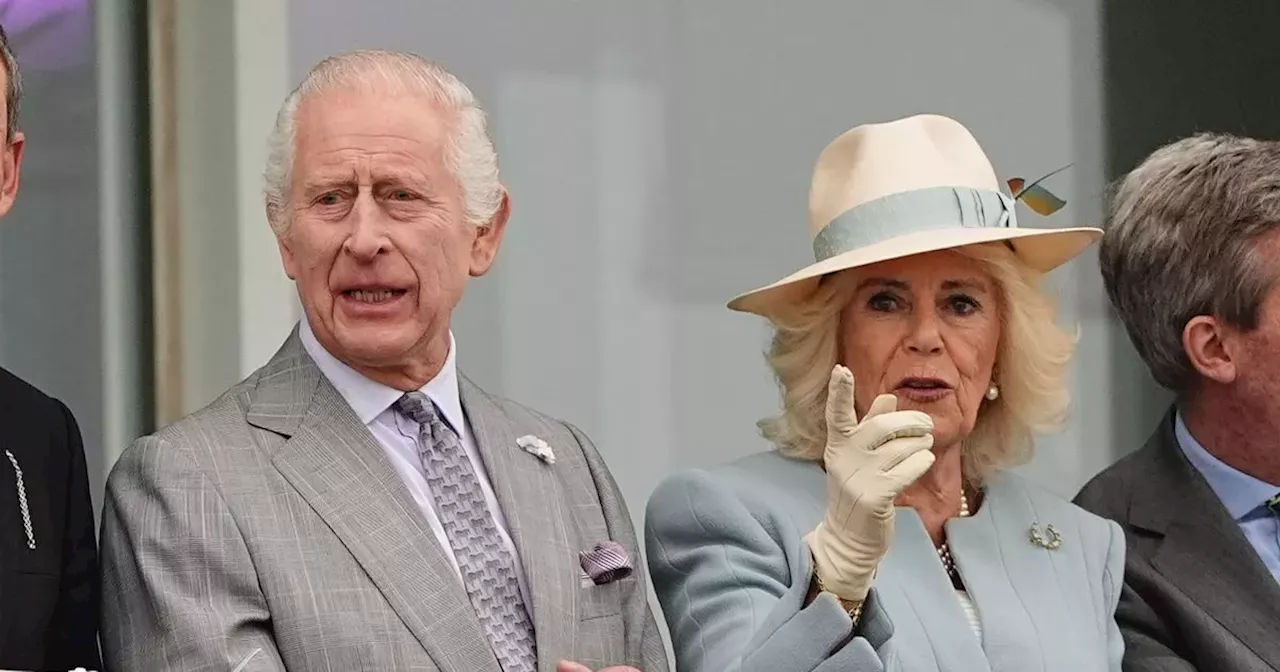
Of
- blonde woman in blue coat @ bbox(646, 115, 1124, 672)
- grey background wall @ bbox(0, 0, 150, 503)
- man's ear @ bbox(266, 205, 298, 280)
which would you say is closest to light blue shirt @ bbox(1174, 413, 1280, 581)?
blonde woman in blue coat @ bbox(646, 115, 1124, 672)

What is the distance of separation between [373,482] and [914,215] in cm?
99

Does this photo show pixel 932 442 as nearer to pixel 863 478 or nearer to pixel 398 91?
pixel 863 478

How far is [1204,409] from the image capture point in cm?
383

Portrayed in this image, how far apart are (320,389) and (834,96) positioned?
7.68ft

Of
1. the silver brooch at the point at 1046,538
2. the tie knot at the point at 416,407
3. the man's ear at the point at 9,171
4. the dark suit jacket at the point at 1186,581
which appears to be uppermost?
the man's ear at the point at 9,171

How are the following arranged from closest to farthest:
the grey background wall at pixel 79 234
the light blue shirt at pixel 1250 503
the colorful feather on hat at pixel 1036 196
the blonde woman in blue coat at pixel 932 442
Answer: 1. the blonde woman in blue coat at pixel 932 442
2. the light blue shirt at pixel 1250 503
3. the grey background wall at pixel 79 234
4. the colorful feather on hat at pixel 1036 196

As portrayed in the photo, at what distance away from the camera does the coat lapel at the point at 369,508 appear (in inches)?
111

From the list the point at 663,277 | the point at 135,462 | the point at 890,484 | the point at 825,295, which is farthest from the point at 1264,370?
the point at 135,462

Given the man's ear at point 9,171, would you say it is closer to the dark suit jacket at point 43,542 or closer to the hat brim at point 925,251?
the dark suit jacket at point 43,542

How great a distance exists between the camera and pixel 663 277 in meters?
4.84

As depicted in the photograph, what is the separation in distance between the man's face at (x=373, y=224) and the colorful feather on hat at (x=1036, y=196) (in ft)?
7.28

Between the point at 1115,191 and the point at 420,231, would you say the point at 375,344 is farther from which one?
the point at 1115,191

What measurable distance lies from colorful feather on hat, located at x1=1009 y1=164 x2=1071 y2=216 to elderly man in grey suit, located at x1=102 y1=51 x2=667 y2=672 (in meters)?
2.10

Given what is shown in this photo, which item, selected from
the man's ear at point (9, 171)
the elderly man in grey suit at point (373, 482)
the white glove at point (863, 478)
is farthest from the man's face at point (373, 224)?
the white glove at point (863, 478)
